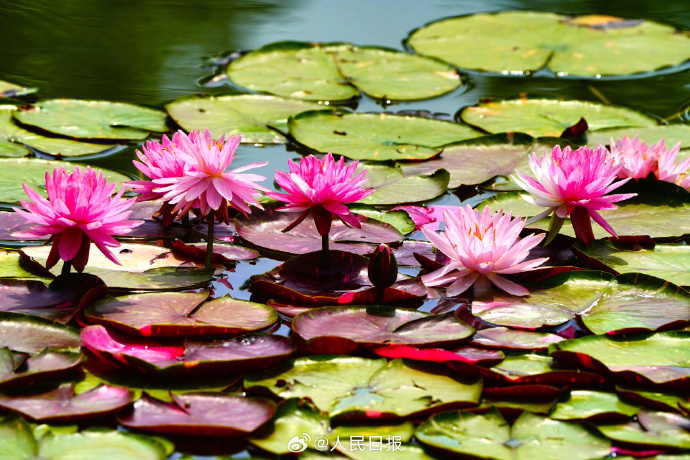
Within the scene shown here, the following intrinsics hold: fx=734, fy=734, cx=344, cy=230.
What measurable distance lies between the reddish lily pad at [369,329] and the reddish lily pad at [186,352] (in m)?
0.09

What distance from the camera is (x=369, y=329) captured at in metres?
2.07

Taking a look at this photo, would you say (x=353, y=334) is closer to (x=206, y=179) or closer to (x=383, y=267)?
(x=383, y=267)

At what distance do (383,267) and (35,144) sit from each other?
206 centimetres

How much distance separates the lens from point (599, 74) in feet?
15.9

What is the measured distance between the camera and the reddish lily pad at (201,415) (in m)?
1.66

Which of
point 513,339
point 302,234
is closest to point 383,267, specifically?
point 513,339

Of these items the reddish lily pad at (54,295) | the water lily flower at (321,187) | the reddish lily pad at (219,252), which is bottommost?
the reddish lily pad at (54,295)

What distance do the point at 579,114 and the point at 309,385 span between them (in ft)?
9.25

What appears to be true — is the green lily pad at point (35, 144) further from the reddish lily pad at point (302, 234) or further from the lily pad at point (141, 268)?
the reddish lily pad at point (302, 234)

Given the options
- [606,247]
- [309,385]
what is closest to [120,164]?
[309,385]

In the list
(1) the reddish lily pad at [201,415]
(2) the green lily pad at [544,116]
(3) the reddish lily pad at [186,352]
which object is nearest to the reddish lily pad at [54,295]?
(3) the reddish lily pad at [186,352]

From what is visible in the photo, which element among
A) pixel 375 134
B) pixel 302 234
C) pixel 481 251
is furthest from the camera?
pixel 375 134

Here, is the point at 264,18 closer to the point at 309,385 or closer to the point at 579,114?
the point at 579,114

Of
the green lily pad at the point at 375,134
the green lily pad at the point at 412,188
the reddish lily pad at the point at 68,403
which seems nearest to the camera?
the reddish lily pad at the point at 68,403
